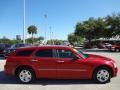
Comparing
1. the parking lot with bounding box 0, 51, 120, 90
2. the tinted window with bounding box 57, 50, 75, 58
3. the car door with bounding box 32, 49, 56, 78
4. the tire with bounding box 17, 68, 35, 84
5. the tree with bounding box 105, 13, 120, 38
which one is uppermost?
the tree with bounding box 105, 13, 120, 38

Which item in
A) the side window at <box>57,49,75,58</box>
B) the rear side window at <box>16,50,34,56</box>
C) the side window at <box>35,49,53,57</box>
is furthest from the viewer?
the rear side window at <box>16,50,34,56</box>

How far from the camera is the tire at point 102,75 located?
10648 millimetres

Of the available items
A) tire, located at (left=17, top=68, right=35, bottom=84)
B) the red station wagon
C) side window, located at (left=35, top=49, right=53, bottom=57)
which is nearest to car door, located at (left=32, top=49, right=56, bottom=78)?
the red station wagon

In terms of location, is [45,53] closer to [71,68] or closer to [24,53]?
[24,53]

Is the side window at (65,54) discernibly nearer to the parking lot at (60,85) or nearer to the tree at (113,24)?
the parking lot at (60,85)

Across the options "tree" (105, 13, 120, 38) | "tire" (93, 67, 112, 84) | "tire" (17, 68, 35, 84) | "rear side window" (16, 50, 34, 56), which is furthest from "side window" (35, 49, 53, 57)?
"tree" (105, 13, 120, 38)

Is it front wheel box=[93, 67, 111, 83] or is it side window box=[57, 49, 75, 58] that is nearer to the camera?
front wheel box=[93, 67, 111, 83]

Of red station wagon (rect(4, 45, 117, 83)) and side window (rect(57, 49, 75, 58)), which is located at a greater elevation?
side window (rect(57, 49, 75, 58))

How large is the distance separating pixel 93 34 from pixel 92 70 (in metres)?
50.1

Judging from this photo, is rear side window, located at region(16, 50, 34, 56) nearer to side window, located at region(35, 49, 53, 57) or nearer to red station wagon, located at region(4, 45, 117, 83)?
red station wagon, located at region(4, 45, 117, 83)

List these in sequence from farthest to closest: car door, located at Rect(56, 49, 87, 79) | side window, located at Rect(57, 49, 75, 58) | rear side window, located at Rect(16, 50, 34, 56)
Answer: rear side window, located at Rect(16, 50, 34, 56)
side window, located at Rect(57, 49, 75, 58)
car door, located at Rect(56, 49, 87, 79)

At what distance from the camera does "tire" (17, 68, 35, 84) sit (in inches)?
426

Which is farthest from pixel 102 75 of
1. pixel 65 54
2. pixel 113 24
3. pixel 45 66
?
pixel 113 24

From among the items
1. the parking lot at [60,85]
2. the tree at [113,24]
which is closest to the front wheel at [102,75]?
the parking lot at [60,85]
